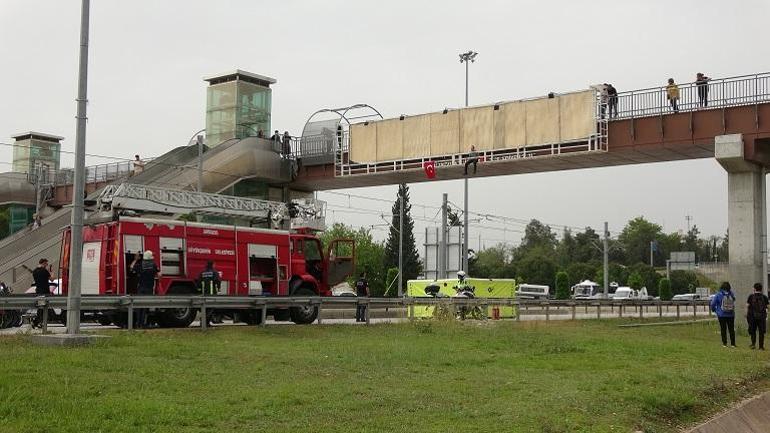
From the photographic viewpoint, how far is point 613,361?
51.4 ft

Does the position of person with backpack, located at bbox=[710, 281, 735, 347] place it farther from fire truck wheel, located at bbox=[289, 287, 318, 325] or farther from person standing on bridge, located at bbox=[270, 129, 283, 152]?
person standing on bridge, located at bbox=[270, 129, 283, 152]

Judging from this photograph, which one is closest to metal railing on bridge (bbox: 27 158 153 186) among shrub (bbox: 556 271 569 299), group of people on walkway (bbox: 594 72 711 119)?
group of people on walkway (bbox: 594 72 711 119)

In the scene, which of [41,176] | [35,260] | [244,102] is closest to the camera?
[35,260]

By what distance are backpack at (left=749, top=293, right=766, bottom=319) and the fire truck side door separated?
1224 centimetres

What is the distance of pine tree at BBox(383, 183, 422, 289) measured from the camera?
313 ft

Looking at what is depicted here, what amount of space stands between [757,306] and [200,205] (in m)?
16.2

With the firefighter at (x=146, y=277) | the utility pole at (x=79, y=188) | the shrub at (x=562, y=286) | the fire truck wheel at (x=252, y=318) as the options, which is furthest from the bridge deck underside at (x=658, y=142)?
the shrub at (x=562, y=286)

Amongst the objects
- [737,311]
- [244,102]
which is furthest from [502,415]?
[244,102]

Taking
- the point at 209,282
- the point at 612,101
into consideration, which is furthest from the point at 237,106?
the point at 209,282

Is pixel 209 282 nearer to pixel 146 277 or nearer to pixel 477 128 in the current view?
pixel 146 277

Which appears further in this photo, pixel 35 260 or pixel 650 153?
pixel 35 260

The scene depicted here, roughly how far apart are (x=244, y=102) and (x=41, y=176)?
15.2 metres

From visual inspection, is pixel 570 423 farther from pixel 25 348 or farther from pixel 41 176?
pixel 41 176

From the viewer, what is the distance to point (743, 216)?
28.7 metres
